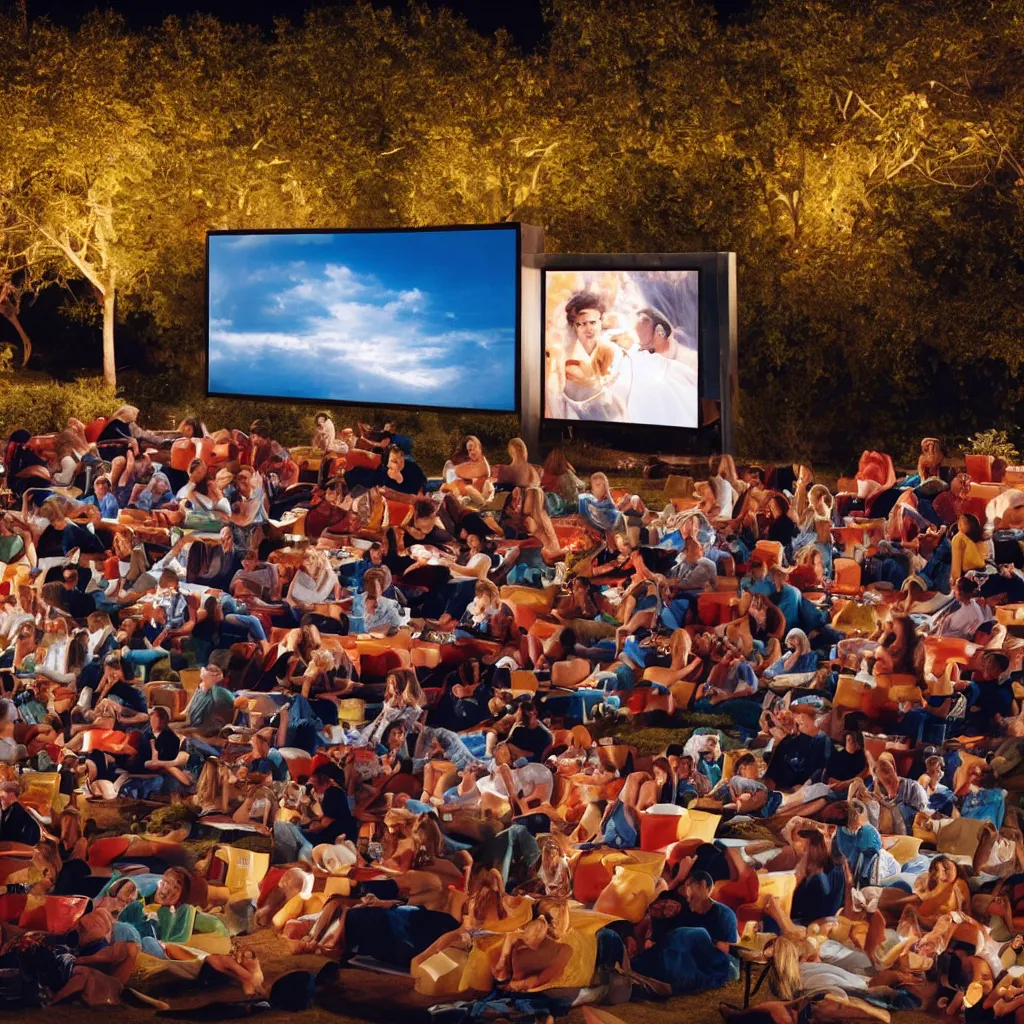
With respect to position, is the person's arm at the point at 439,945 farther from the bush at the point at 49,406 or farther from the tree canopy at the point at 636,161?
the bush at the point at 49,406

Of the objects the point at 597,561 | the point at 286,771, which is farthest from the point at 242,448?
the point at 286,771

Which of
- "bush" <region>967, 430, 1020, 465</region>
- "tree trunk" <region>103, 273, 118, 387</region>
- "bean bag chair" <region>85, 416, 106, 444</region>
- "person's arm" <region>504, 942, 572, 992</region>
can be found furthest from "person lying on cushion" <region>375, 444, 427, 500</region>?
"tree trunk" <region>103, 273, 118, 387</region>

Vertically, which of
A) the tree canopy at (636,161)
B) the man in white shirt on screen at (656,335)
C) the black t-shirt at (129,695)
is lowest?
the black t-shirt at (129,695)

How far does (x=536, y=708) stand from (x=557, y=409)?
989 cm

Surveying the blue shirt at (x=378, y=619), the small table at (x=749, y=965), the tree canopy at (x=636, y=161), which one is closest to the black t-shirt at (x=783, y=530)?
the blue shirt at (x=378, y=619)

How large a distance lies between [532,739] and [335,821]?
5.87 ft

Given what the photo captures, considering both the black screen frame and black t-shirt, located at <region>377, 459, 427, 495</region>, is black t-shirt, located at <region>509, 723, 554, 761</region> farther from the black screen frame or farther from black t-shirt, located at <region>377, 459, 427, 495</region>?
the black screen frame

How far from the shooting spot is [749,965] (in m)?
11.0

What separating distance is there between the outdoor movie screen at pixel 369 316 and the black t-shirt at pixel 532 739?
36.2ft

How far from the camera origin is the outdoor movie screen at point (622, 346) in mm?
23172

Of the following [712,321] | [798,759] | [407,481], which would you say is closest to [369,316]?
[407,481]

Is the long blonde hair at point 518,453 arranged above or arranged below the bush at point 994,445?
below

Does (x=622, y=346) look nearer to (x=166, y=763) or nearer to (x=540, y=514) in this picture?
(x=540, y=514)

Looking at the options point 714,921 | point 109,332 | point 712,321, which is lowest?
point 714,921
